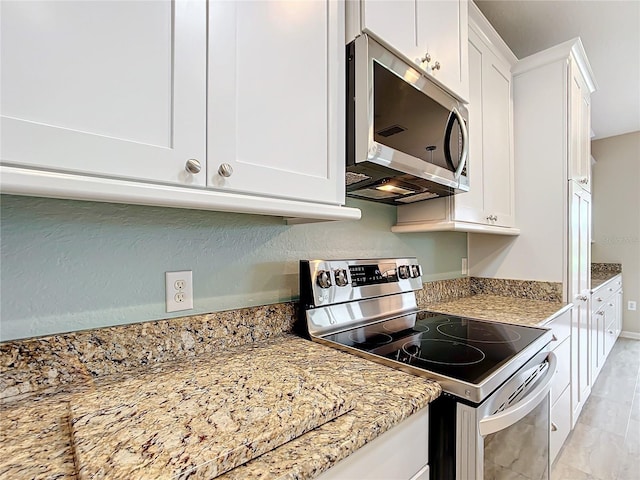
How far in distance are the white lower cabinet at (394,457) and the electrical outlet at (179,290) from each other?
2.01ft

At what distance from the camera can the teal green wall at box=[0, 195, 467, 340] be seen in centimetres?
72

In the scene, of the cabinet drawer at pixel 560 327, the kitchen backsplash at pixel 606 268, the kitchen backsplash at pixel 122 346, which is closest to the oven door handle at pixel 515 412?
the cabinet drawer at pixel 560 327

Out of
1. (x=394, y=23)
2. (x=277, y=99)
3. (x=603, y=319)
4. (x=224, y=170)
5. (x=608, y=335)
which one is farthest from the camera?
(x=608, y=335)

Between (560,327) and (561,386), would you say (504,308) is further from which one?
(561,386)

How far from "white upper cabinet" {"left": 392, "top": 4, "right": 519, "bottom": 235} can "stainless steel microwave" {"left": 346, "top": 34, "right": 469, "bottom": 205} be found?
0.56 feet

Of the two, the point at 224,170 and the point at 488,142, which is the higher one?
the point at 488,142

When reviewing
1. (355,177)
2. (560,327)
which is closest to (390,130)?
(355,177)

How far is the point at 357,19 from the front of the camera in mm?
1005

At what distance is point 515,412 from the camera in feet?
2.85

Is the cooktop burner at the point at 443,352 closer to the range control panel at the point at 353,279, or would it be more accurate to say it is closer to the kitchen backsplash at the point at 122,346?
the range control panel at the point at 353,279

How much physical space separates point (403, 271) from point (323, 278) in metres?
0.52

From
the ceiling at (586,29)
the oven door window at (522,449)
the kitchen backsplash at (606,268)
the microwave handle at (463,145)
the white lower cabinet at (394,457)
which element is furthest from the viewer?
the kitchen backsplash at (606,268)

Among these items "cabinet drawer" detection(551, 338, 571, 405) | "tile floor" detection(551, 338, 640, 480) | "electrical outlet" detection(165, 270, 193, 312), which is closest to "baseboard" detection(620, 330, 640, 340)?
"tile floor" detection(551, 338, 640, 480)

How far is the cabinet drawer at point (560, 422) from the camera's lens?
1599 millimetres
